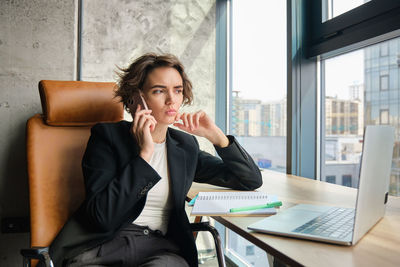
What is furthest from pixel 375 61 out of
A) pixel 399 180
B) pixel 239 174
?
pixel 239 174

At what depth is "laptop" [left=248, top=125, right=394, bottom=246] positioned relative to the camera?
67 cm

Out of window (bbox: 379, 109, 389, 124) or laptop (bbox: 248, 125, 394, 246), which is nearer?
laptop (bbox: 248, 125, 394, 246)

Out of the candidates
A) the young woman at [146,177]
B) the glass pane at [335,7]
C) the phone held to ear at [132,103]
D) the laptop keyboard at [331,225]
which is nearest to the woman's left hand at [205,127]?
the young woman at [146,177]

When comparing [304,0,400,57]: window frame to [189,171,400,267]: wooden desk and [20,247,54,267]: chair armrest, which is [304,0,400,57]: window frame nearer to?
[189,171,400,267]: wooden desk

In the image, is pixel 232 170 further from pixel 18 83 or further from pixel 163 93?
pixel 18 83

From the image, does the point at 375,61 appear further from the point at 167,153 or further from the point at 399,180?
the point at 167,153

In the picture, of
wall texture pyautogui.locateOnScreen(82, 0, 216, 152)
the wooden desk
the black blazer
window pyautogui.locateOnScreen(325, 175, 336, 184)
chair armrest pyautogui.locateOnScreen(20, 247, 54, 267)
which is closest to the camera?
the wooden desk

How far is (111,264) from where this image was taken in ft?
3.68

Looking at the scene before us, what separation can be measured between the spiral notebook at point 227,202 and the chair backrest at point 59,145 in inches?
23.1

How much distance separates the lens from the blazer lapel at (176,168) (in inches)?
49.5

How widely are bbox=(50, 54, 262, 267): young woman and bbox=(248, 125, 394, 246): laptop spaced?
17.7 inches

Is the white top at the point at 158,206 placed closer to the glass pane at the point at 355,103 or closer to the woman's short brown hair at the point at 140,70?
the woman's short brown hair at the point at 140,70

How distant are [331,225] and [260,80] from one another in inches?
61.4

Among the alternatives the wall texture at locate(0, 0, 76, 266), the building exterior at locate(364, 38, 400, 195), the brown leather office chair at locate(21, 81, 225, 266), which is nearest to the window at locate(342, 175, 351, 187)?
the building exterior at locate(364, 38, 400, 195)
